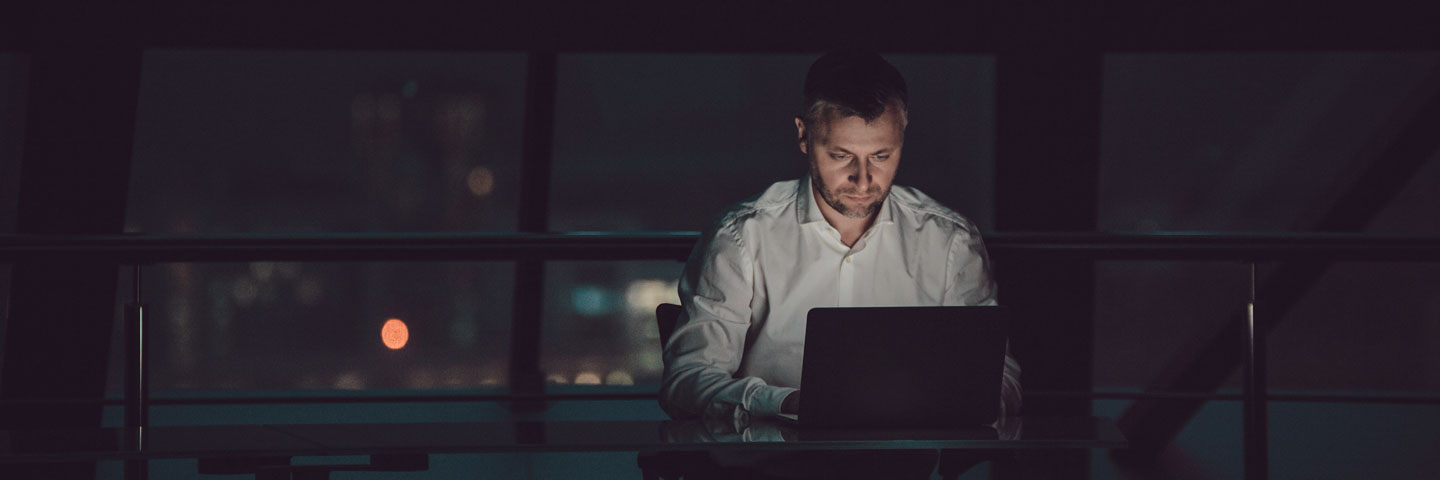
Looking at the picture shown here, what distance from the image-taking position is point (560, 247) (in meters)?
2.55

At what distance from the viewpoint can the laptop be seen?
4.70ft

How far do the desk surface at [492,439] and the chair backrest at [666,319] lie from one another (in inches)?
21.8

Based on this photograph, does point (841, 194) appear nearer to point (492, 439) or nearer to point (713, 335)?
point (713, 335)

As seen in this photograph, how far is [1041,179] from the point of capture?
4219 mm

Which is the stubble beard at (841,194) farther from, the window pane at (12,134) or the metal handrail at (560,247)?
the window pane at (12,134)

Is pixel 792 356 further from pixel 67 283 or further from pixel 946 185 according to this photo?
pixel 67 283

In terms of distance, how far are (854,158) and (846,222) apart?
0.17 m

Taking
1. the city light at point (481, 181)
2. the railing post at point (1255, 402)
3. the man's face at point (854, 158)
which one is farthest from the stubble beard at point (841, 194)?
the city light at point (481, 181)

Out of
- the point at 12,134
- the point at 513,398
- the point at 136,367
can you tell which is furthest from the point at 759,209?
the point at 12,134

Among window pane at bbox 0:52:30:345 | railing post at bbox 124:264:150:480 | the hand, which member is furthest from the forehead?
window pane at bbox 0:52:30:345

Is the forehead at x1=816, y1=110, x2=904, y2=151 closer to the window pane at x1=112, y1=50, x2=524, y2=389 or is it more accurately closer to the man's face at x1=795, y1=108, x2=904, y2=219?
the man's face at x1=795, y1=108, x2=904, y2=219

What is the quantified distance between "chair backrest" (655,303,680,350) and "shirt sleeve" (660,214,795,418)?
180mm

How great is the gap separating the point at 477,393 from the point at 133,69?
206cm

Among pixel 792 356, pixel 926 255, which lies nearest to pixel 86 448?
pixel 792 356
